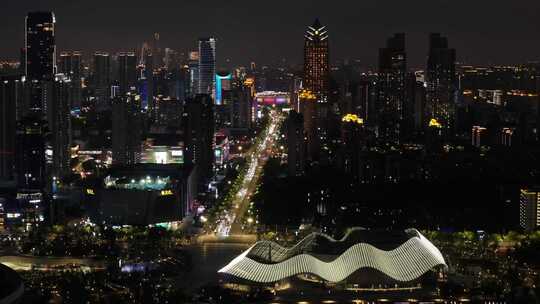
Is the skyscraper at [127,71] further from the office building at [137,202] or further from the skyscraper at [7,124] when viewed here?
the office building at [137,202]

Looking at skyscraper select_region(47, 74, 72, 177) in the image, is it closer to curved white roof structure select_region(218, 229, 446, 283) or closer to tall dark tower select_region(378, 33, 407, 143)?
curved white roof structure select_region(218, 229, 446, 283)

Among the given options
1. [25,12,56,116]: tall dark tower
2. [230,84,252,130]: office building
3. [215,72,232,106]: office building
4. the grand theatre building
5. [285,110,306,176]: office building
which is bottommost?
the grand theatre building

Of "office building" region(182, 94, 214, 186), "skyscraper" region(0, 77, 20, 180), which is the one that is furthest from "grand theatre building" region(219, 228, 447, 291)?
"skyscraper" region(0, 77, 20, 180)

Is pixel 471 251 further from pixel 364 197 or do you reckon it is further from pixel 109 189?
pixel 109 189

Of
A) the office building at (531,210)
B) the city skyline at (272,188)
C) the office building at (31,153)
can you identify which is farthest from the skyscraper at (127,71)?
the office building at (531,210)

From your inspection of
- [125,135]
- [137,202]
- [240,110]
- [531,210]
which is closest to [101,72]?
[240,110]

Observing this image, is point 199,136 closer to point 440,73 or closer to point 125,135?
point 125,135
